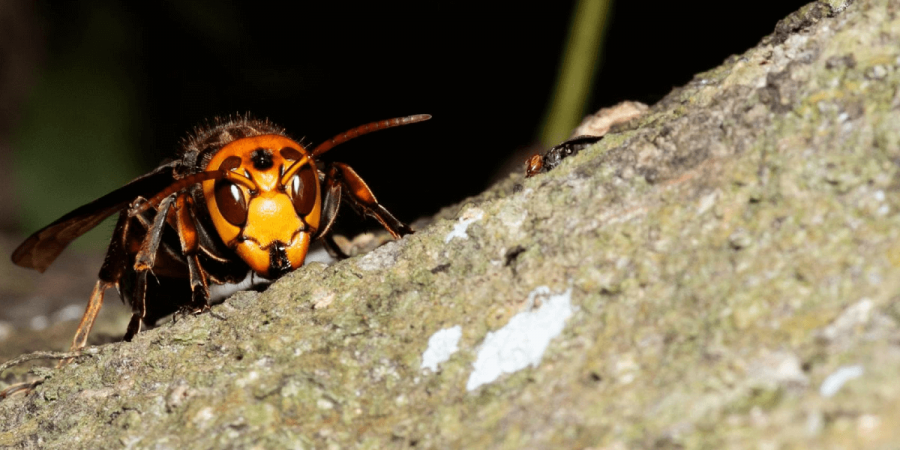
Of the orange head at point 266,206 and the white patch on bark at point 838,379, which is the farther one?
the orange head at point 266,206

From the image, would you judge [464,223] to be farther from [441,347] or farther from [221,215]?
[221,215]

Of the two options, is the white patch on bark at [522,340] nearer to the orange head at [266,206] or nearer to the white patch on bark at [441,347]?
the white patch on bark at [441,347]

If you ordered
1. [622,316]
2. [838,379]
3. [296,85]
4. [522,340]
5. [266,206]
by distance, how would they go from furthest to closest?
[296,85], [266,206], [522,340], [622,316], [838,379]

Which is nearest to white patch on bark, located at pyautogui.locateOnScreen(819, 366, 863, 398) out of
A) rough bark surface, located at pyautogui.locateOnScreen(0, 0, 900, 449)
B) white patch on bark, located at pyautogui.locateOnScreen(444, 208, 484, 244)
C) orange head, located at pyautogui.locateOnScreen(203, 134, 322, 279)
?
rough bark surface, located at pyautogui.locateOnScreen(0, 0, 900, 449)

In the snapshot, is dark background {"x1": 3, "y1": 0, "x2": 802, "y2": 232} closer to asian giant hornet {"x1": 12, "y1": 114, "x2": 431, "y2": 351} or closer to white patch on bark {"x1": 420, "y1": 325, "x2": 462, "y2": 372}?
asian giant hornet {"x1": 12, "y1": 114, "x2": 431, "y2": 351}

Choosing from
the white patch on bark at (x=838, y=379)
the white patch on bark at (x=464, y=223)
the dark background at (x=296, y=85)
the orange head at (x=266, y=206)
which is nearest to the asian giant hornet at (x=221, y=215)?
the orange head at (x=266, y=206)

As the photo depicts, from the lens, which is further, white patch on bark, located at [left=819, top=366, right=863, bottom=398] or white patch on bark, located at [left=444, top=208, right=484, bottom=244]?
white patch on bark, located at [left=444, top=208, right=484, bottom=244]

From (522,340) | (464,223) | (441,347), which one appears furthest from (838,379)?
(464,223)
